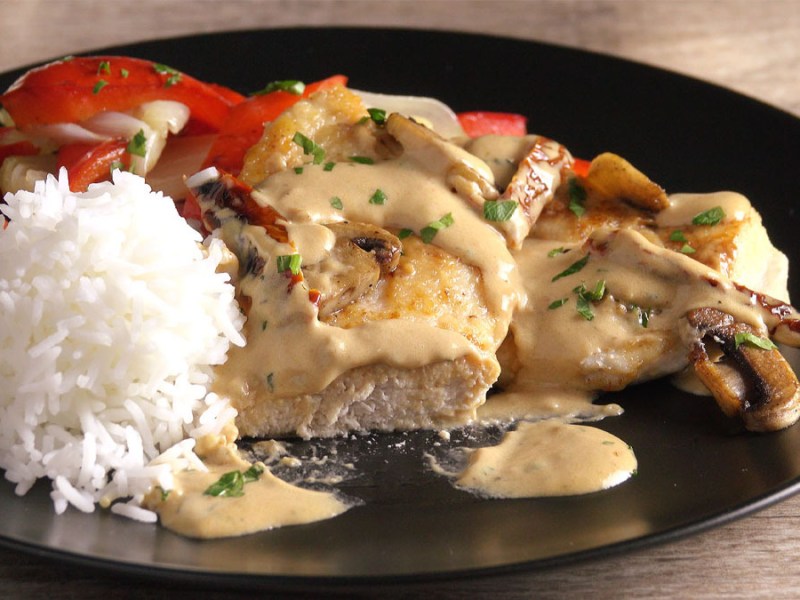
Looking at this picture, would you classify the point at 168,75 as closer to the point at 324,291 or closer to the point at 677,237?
the point at 324,291

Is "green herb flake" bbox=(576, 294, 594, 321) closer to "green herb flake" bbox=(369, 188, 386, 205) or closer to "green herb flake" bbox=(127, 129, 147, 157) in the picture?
"green herb flake" bbox=(369, 188, 386, 205)

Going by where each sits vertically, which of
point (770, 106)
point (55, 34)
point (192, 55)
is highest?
point (770, 106)

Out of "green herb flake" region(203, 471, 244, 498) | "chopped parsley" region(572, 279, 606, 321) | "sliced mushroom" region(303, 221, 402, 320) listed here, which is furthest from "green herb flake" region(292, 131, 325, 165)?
"green herb flake" region(203, 471, 244, 498)

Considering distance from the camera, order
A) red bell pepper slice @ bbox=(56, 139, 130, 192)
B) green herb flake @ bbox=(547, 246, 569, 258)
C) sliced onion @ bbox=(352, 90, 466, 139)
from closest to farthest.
A: green herb flake @ bbox=(547, 246, 569, 258) → red bell pepper slice @ bbox=(56, 139, 130, 192) → sliced onion @ bbox=(352, 90, 466, 139)

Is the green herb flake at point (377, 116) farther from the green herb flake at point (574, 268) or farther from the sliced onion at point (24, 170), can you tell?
the sliced onion at point (24, 170)

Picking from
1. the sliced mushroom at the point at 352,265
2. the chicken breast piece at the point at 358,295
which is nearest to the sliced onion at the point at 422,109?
the chicken breast piece at the point at 358,295

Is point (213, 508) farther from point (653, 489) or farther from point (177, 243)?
point (653, 489)

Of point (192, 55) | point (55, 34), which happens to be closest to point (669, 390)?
point (192, 55)
